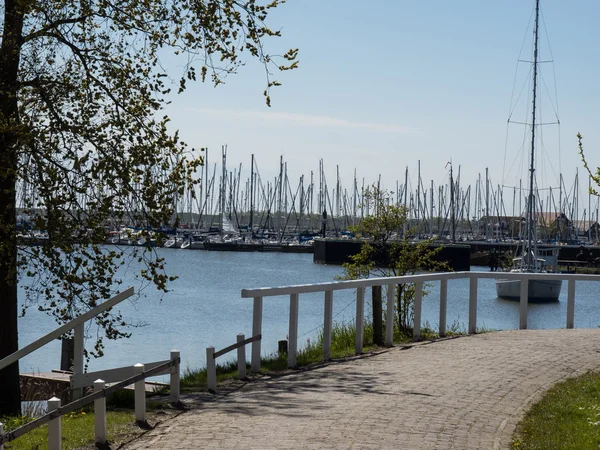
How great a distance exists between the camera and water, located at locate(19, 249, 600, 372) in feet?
98.1

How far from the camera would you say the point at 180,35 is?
50.6ft

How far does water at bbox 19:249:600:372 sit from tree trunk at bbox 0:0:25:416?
5279mm

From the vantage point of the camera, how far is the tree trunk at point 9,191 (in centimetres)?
1353

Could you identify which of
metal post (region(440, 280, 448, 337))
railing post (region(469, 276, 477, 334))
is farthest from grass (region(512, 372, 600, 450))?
railing post (region(469, 276, 477, 334))

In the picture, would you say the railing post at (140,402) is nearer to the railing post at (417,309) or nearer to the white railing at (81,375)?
the white railing at (81,375)

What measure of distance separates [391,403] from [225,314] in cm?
3690

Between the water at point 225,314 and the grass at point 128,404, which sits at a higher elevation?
the grass at point 128,404

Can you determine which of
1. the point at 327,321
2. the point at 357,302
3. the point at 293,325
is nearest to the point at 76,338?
the point at 293,325

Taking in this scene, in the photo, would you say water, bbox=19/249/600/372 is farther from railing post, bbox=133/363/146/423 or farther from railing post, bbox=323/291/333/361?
railing post, bbox=133/363/146/423

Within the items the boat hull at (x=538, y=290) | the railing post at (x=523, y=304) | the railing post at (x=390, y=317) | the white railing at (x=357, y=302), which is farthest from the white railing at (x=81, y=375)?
the boat hull at (x=538, y=290)

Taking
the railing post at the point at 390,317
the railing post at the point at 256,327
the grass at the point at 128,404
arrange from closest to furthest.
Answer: the grass at the point at 128,404
the railing post at the point at 256,327
the railing post at the point at 390,317

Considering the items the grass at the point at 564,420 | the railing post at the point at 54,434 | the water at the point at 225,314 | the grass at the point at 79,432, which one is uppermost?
the railing post at the point at 54,434

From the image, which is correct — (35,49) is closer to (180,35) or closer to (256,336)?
(180,35)

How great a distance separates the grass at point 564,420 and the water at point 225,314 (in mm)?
8081
